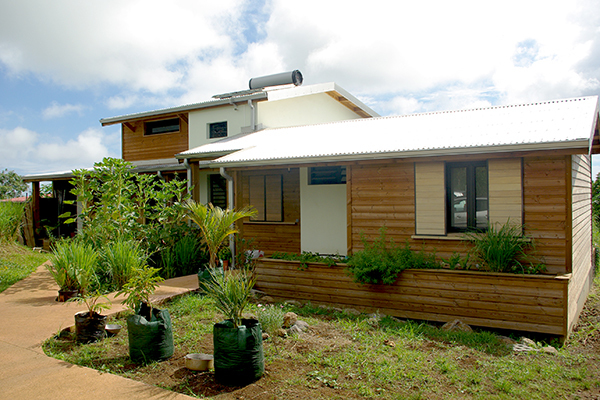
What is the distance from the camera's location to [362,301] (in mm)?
7289

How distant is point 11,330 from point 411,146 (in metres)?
6.46

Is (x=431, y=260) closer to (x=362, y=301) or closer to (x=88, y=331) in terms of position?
(x=362, y=301)

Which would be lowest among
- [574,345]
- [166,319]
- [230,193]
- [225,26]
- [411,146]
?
[574,345]

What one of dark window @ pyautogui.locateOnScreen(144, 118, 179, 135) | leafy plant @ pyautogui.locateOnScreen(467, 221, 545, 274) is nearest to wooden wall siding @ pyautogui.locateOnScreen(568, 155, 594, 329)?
leafy plant @ pyautogui.locateOnScreen(467, 221, 545, 274)

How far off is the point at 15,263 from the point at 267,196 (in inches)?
255

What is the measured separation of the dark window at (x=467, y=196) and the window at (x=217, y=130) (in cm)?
822

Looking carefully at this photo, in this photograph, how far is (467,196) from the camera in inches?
286

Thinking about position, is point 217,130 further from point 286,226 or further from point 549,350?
point 549,350

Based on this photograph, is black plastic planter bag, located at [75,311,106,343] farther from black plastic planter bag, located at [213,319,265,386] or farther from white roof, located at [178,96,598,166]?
white roof, located at [178,96,598,166]

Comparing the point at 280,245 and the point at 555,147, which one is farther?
the point at 280,245

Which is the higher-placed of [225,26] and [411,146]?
[225,26]

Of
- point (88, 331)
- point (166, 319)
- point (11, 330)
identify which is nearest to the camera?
point (166, 319)

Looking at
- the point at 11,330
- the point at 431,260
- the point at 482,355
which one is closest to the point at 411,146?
the point at 431,260

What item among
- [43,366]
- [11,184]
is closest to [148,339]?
[43,366]
